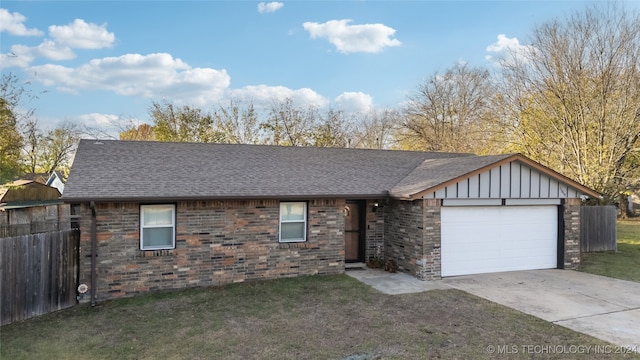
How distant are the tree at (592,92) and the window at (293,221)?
13428 millimetres

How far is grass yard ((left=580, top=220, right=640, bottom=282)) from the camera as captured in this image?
36.5 ft

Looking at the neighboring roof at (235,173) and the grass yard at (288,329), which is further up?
the neighboring roof at (235,173)

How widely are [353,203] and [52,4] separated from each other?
11.5 m

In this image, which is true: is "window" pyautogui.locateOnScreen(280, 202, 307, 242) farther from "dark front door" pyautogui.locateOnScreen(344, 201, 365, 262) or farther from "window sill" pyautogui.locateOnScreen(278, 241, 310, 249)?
"dark front door" pyautogui.locateOnScreen(344, 201, 365, 262)

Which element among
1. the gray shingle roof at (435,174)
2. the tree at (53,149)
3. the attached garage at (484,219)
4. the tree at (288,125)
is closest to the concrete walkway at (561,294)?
the attached garage at (484,219)

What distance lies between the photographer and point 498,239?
434 inches

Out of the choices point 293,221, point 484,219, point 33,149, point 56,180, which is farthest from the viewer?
point 56,180

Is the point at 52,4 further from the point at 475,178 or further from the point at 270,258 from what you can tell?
the point at 475,178

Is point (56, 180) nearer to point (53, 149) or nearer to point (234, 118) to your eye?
point (53, 149)

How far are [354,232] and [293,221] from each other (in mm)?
2264

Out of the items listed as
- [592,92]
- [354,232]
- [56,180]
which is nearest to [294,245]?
[354,232]

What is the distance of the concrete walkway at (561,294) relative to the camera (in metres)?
6.77

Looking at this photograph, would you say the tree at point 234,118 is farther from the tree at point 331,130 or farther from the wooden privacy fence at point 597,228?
the wooden privacy fence at point 597,228

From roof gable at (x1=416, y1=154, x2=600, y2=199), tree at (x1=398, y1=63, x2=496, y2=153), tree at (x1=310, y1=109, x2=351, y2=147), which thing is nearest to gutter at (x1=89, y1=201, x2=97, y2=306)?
roof gable at (x1=416, y1=154, x2=600, y2=199)
